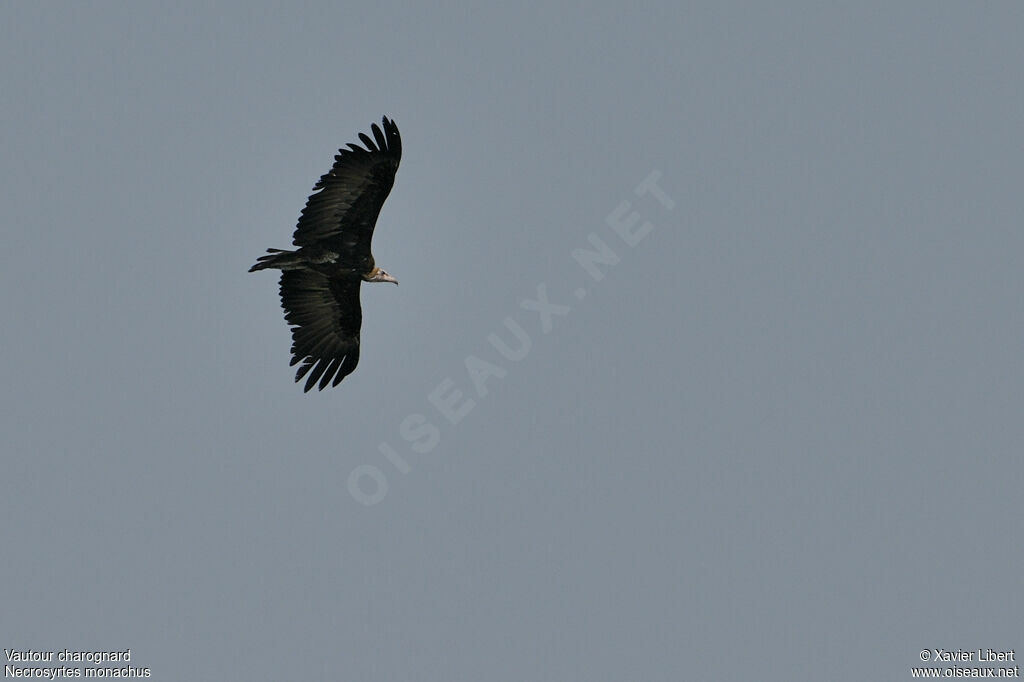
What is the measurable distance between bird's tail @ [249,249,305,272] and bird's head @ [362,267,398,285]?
206cm

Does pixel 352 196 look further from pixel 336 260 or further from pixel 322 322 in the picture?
pixel 322 322

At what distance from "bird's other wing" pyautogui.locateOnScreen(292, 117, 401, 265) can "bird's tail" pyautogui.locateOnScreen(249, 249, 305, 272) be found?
0.33 meters

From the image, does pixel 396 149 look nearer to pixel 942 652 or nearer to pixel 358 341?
pixel 358 341

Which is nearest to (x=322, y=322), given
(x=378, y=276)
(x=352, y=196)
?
(x=378, y=276)

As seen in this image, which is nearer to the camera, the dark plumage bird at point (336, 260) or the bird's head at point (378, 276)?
the dark plumage bird at point (336, 260)

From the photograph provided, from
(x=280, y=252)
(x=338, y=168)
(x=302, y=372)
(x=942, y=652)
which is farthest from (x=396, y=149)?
(x=942, y=652)

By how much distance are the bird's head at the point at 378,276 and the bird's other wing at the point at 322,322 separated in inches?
10.8

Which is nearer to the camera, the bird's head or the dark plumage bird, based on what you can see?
the dark plumage bird

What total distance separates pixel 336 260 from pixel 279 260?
4.80ft

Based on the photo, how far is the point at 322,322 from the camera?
1499 inches

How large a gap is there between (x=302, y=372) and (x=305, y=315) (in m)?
1.37

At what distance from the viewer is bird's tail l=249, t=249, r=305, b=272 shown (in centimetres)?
3534

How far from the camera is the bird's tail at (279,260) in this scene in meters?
35.3

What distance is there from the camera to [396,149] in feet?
114
